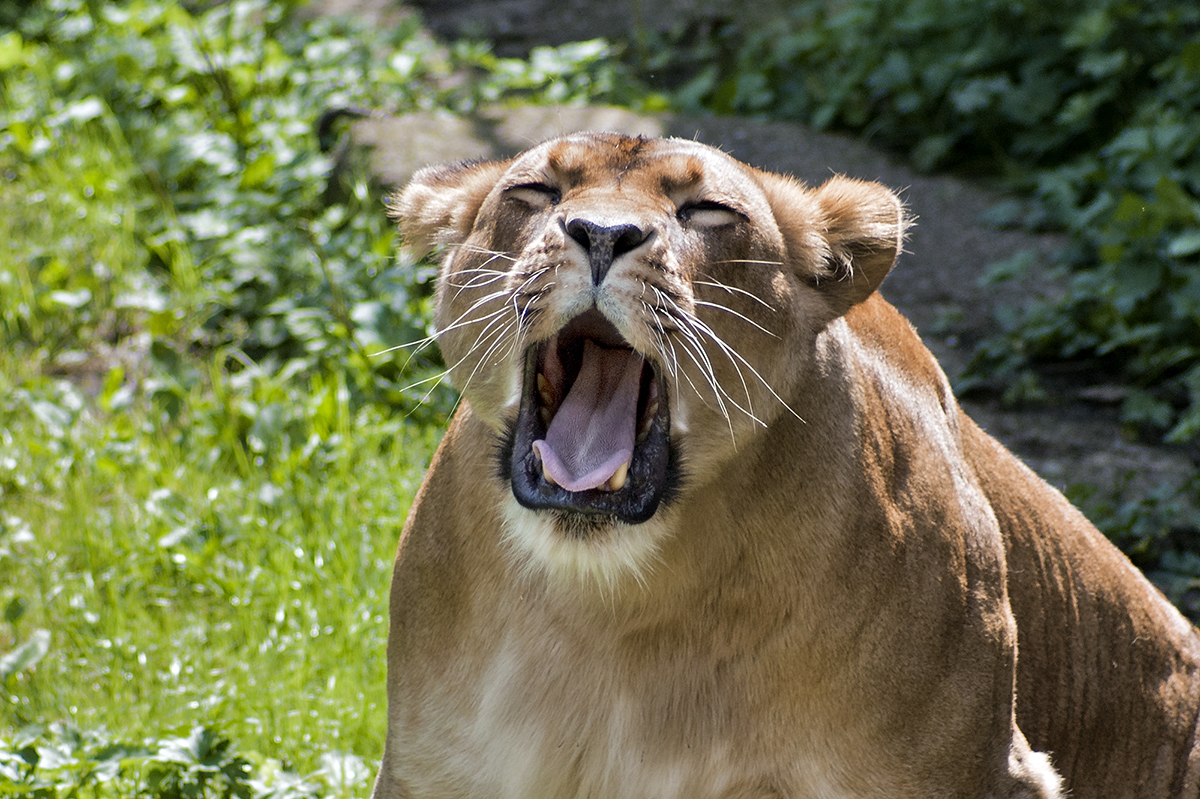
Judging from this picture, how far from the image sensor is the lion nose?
7.30 feet

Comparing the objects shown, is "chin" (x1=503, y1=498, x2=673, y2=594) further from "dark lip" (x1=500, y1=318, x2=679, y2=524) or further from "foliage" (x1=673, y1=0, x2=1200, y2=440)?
"foliage" (x1=673, y1=0, x2=1200, y2=440)

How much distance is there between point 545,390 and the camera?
2.53 meters

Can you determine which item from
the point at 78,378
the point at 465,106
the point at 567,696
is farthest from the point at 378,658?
the point at 465,106

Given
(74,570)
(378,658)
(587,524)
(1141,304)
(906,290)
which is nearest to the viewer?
Answer: (587,524)

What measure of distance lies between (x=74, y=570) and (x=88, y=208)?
2.44 metres

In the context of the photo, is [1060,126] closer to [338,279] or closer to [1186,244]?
[1186,244]

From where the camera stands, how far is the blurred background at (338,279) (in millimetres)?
3932

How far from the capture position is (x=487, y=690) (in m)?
2.62

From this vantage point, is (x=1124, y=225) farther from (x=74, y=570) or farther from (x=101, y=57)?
(x=101, y=57)

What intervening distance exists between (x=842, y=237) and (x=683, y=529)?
0.64 metres

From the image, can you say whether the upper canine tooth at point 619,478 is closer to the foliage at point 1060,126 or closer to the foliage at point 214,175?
the foliage at point 1060,126

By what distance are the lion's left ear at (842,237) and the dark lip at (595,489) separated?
1.35ft

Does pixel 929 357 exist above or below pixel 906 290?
above

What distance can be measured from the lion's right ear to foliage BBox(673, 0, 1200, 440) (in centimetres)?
292
